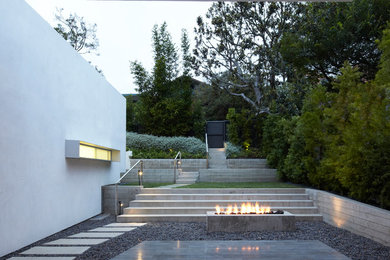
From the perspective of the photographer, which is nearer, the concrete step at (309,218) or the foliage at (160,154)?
the concrete step at (309,218)

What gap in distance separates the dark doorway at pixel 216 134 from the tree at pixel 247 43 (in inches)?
121

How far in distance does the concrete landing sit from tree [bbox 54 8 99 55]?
17827mm

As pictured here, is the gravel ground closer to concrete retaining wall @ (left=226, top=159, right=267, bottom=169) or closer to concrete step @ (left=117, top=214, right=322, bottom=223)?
concrete step @ (left=117, top=214, right=322, bottom=223)

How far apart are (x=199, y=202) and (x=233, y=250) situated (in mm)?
3819

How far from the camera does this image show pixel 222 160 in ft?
54.4

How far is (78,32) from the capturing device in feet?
67.5

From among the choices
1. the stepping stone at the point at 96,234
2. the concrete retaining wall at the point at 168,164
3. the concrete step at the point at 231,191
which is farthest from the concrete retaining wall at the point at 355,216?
the concrete retaining wall at the point at 168,164

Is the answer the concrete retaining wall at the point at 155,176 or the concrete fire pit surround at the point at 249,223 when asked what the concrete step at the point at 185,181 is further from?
the concrete fire pit surround at the point at 249,223

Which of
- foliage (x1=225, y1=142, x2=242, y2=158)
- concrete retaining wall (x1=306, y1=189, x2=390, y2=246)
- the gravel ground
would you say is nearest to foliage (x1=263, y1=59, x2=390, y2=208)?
concrete retaining wall (x1=306, y1=189, x2=390, y2=246)

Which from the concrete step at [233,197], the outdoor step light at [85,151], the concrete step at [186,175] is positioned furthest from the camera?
the concrete step at [186,175]

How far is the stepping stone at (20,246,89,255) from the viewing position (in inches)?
199

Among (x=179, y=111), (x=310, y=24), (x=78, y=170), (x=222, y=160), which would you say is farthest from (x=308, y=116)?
(x=179, y=111)

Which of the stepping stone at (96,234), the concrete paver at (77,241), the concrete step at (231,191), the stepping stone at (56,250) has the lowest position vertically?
the stepping stone at (96,234)

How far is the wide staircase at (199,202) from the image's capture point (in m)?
8.18
